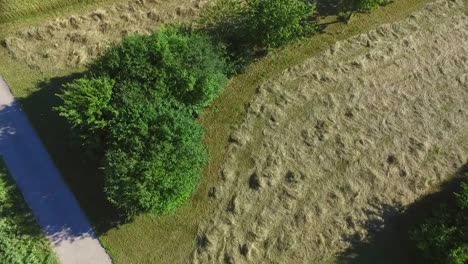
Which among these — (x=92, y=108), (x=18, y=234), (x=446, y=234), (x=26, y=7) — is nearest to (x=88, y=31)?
(x=26, y=7)

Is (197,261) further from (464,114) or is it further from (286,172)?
(464,114)

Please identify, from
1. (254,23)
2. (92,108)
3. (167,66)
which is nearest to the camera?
(92,108)

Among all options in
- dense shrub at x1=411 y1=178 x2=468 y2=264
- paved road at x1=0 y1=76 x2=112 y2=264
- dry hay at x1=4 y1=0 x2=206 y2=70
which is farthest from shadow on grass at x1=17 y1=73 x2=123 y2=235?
dense shrub at x1=411 y1=178 x2=468 y2=264

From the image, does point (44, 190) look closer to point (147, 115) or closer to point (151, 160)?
point (151, 160)

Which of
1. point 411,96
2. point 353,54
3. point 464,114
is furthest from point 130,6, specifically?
point 464,114

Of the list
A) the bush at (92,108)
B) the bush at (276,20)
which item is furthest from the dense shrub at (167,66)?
the bush at (276,20)

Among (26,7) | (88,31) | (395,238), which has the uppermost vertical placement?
(26,7)

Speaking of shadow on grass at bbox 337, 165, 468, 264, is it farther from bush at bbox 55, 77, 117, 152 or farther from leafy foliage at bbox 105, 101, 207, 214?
bush at bbox 55, 77, 117, 152
